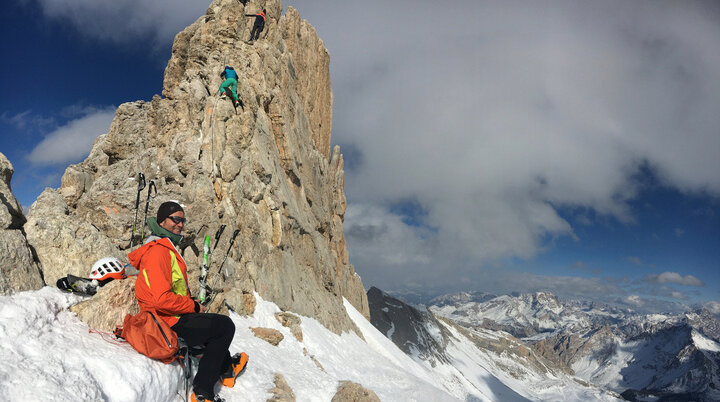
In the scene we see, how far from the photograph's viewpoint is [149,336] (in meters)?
6.27

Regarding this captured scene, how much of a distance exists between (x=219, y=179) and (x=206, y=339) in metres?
17.1

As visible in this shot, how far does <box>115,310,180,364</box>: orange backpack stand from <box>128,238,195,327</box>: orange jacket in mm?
206

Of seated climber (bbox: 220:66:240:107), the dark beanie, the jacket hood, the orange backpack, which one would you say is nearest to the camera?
the orange backpack

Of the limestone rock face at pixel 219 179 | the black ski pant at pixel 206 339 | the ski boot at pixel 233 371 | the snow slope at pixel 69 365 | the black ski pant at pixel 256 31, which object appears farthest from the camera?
the black ski pant at pixel 256 31

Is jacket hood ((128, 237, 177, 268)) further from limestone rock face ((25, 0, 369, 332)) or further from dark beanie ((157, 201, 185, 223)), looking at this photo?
limestone rock face ((25, 0, 369, 332))

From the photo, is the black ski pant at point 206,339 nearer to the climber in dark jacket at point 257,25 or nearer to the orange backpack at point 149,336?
the orange backpack at point 149,336

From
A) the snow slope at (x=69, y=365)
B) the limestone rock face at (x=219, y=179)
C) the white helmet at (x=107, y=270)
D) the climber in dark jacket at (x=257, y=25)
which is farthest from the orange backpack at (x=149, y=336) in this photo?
the climber in dark jacket at (x=257, y=25)

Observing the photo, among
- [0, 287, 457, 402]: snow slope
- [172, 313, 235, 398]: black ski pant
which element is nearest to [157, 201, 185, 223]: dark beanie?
[172, 313, 235, 398]: black ski pant

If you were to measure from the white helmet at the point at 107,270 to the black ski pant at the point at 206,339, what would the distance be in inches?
95.7

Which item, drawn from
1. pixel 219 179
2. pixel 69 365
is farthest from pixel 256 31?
pixel 69 365

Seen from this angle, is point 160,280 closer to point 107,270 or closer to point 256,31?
point 107,270

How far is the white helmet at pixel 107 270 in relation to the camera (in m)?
7.81

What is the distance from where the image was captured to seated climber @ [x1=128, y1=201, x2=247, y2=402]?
639 centimetres

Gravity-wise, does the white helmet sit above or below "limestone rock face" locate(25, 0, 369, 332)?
below
